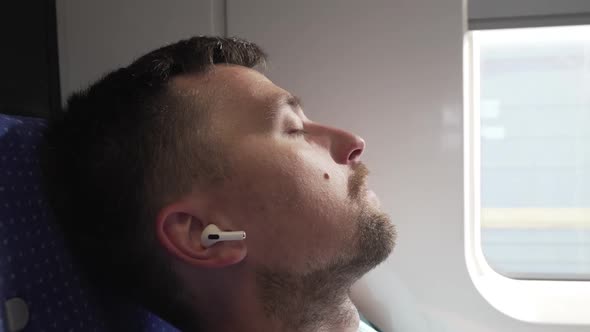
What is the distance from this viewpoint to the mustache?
1.16 m

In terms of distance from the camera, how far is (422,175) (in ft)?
5.08

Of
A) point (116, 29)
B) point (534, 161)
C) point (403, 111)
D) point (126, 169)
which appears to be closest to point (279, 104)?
point (126, 169)

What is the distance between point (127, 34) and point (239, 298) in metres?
0.98

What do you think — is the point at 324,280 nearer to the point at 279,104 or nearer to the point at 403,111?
the point at 279,104

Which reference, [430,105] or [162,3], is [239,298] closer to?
[430,105]

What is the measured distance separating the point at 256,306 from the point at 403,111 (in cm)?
73

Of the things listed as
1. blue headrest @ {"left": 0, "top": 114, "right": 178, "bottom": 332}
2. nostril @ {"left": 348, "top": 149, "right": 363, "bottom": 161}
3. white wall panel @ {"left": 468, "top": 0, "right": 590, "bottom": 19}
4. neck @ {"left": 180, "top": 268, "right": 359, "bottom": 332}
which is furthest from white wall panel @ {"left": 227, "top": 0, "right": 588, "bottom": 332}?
blue headrest @ {"left": 0, "top": 114, "right": 178, "bottom": 332}

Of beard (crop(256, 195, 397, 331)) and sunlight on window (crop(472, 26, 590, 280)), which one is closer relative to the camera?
beard (crop(256, 195, 397, 331))

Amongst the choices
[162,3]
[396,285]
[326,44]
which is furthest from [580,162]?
[162,3]

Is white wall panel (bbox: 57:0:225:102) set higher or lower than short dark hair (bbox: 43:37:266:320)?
higher

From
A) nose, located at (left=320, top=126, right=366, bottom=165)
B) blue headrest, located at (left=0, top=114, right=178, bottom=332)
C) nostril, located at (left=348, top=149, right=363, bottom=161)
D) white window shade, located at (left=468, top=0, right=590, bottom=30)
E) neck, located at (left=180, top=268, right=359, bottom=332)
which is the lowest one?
neck, located at (left=180, top=268, right=359, bottom=332)

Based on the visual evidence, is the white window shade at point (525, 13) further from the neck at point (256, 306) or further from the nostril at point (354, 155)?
the neck at point (256, 306)

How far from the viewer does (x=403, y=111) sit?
1.54 metres

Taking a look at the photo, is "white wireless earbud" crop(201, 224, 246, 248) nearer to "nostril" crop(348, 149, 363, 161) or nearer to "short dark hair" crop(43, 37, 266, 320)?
"short dark hair" crop(43, 37, 266, 320)
